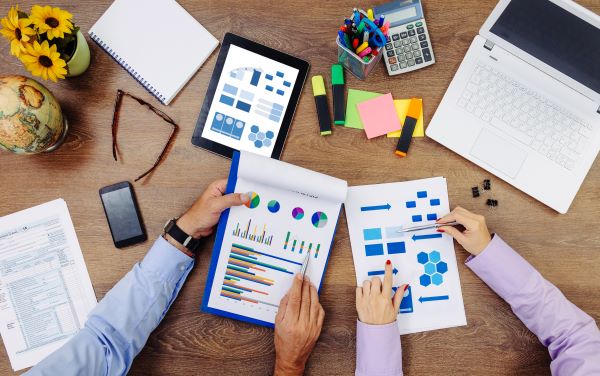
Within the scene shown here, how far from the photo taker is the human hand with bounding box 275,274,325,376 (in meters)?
1.00

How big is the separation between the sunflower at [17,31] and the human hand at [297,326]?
0.77m

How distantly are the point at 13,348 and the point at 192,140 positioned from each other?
654mm

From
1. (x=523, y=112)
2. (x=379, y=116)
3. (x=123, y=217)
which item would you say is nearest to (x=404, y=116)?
(x=379, y=116)

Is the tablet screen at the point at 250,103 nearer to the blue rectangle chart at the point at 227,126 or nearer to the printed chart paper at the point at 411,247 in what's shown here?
the blue rectangle chart at the point at 227,126

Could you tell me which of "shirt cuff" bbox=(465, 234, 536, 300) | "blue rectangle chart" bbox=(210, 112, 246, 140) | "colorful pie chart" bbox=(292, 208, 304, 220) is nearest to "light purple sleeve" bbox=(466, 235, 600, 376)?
"shirt cuff" bbox=(465, 234, 536, 300)

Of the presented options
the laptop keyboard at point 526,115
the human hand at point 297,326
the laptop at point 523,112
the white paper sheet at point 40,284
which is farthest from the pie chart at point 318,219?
the white paper sheet at point 40,284

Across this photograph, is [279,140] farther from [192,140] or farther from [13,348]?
[13,348]

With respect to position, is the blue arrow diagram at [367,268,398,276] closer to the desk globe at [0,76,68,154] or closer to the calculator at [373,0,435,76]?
the calculator at [373,0,435,76]

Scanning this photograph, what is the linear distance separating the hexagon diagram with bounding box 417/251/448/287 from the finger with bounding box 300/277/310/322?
272 mm

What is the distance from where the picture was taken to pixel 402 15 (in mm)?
1077

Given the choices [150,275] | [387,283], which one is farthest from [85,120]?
[387,283]

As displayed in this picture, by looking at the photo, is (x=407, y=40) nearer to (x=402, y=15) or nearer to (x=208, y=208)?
(x=402, y=15)

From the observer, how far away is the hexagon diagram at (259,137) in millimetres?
1064

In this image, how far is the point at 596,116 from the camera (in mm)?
1044
